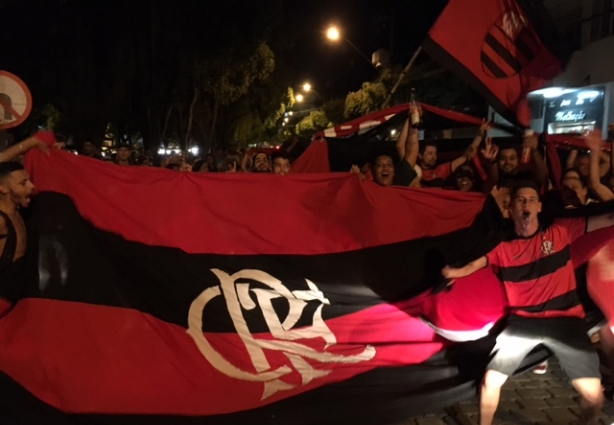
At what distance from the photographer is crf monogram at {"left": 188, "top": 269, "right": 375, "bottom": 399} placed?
3973mm

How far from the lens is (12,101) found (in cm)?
532

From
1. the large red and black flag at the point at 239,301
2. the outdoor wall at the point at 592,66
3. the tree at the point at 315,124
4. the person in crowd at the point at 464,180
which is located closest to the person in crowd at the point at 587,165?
the person in crowd at the point at 464,180

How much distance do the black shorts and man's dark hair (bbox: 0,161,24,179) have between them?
327 centimetres

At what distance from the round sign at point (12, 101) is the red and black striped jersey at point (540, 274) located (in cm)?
427

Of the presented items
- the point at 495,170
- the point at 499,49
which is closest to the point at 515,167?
the point at 495,170

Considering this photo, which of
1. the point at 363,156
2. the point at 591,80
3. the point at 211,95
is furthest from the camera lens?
the point at 211,95

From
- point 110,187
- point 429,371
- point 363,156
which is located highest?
point 363,156

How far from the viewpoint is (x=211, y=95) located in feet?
66.6

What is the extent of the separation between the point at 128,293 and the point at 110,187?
735 mm

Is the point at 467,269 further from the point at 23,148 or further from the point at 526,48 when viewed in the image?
the point at 526,48

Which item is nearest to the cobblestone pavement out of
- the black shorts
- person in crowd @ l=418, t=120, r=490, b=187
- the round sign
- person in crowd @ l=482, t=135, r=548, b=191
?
the black shorts

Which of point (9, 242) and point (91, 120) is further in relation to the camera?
point (91, 120)

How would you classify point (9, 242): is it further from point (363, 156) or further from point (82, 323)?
point (363, 156)

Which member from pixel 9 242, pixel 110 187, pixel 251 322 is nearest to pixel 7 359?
pixel 9 242
